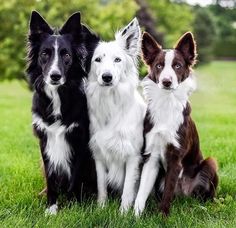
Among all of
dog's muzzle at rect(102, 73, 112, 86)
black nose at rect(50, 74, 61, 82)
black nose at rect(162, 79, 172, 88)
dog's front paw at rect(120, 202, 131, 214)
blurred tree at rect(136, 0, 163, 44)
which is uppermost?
black nose at rect(162, 79, 172, 88)

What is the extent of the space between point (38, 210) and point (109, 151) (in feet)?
2.85

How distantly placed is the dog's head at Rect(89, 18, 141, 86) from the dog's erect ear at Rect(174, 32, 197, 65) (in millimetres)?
427

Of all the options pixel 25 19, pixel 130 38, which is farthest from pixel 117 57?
pixel 25 19

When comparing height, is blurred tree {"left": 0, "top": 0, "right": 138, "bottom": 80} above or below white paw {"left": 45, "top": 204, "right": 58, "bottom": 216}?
below

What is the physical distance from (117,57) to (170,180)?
1.21m

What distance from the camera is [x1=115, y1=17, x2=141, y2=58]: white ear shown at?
4.56 m

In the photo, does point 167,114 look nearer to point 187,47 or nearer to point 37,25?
point 187,47

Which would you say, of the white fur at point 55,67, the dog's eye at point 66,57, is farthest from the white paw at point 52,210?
the dog's eye at point 66,57

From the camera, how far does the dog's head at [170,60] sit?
13.9ft

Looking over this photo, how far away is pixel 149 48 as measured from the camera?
4.45 metres

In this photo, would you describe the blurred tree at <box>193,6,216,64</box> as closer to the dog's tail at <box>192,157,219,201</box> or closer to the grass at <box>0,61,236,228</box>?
the grass at <box>0,61,236,228</box>

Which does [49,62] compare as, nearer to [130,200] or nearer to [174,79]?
[174,79]

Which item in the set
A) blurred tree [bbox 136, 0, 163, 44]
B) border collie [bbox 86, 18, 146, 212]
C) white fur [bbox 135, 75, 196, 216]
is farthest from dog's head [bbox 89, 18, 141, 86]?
blurred tree [bbox 136, 0, 163, 44]

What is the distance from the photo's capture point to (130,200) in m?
4.69
